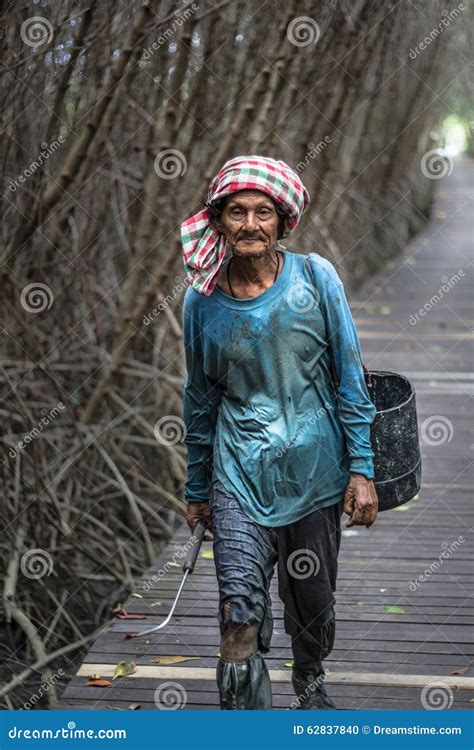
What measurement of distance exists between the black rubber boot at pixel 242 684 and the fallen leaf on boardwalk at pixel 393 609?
1.80 metres

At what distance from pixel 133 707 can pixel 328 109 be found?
24.7 ft

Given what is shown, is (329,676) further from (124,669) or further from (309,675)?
(124,669)

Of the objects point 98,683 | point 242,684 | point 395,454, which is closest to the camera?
point 242,684

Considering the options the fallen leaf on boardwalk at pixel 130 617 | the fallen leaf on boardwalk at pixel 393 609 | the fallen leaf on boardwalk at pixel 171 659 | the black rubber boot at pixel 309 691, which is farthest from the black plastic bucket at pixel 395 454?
the fallen leaf on boardwalk at pixel 130 617

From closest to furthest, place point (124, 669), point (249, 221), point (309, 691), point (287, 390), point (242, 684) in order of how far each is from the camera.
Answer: point (242, 684)
point (249, 221)
point (287, 390)
point (309, 691)
point (124, 669)

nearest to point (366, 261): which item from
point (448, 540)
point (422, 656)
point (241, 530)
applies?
point (448, 540)

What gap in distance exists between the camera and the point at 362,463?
10.5 ft

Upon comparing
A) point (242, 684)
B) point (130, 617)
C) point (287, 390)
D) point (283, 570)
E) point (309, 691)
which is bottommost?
point (130, 617)

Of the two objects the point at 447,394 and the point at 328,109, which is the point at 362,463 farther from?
the point at 328,109

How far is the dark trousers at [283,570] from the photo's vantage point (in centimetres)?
303

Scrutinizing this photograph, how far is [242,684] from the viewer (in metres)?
2.98

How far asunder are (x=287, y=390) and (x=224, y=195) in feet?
1.88

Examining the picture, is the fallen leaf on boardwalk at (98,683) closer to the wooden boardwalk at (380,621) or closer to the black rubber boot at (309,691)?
the wooden boardwalk at (380,621)

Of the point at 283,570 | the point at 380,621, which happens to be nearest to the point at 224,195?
the point at 283,570
